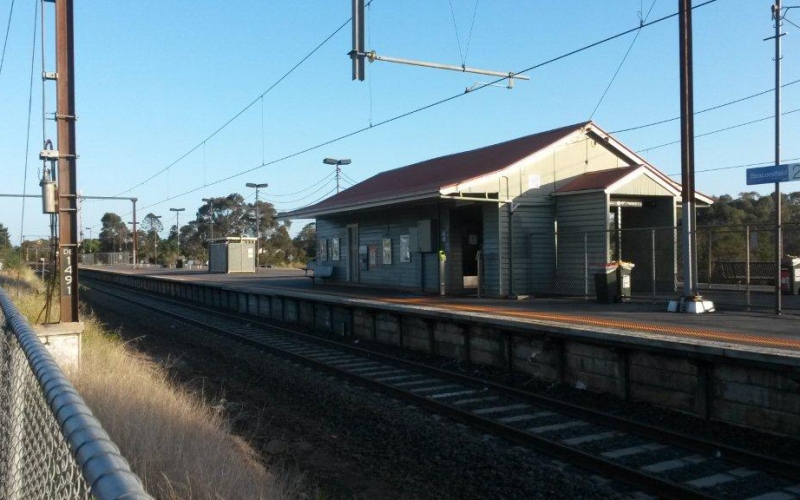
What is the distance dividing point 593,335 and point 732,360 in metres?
2.30

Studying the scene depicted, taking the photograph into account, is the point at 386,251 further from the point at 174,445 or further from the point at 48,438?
the point at 48,438

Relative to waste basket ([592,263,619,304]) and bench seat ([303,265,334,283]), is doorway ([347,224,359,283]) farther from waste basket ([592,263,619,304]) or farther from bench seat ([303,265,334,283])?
waste basket ([592,263,619,304])

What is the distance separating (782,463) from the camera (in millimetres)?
6832

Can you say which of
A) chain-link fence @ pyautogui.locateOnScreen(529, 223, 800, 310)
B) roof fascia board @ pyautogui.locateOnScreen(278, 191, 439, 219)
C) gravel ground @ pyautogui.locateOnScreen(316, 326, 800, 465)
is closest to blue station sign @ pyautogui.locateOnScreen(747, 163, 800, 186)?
chain-link fence @ pyautogui.locateOnScreen(529, 223, 800, 310)

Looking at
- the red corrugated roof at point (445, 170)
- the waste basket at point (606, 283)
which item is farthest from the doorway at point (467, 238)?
the waste basket at point (606, 283)

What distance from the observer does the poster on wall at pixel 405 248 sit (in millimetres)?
24312

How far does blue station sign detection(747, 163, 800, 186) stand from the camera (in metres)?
14.4

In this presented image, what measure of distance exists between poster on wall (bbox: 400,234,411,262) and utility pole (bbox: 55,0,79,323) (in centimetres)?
1389

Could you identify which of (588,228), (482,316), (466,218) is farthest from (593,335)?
(466,218)

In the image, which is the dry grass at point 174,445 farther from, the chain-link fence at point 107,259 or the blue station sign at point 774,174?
the chain-link fence at point 107,259

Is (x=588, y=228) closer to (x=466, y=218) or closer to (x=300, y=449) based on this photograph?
(x=466, y=218)

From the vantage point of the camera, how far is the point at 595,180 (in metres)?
20.6

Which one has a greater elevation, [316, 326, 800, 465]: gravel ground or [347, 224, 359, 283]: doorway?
[347, 224, 359, 283]: doorway

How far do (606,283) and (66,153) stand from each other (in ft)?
42.0
